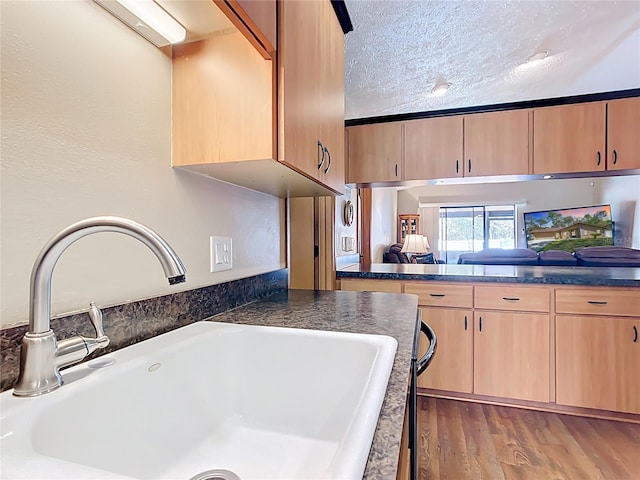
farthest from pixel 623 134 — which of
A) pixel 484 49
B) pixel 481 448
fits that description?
pixel 481 448

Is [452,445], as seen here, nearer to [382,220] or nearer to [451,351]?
[451,351]

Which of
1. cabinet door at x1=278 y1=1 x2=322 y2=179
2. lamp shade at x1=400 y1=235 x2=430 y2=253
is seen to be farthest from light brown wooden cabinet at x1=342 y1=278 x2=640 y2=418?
lamp shade at x1=400 y1=235 x2=430 y2=253

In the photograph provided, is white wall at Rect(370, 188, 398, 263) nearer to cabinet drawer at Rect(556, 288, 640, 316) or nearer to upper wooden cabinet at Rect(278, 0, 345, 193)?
cabinet drawer at Rect(556, 288, 640, 316)

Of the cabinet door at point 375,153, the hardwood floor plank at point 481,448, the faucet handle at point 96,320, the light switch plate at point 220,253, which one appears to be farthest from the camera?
the cabinet door at point 375,153

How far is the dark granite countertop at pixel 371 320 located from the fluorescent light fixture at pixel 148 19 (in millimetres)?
760

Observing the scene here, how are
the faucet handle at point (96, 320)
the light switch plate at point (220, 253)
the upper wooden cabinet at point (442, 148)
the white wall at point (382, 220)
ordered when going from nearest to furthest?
the faucet handle at point (96, 320) < the light switch plate at point (220, 253) < the upper wooden cabinet at point (442, 148) < the white wall at point (382, 220)

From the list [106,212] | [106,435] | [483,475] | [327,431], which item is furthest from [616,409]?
[106,212]

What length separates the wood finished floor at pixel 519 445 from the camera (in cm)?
152

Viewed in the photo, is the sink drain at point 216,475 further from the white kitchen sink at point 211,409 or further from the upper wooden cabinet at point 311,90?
the upper wooden cabinet at point 311,90

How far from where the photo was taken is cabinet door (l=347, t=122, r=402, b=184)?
8.68 ft

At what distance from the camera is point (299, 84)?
0.91m

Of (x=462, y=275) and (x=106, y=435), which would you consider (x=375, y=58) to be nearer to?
(x=462, y=275)

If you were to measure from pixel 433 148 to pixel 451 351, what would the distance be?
1.49 metres

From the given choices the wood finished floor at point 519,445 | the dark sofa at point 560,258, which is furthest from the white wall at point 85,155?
the dark sofa at point 560,258
